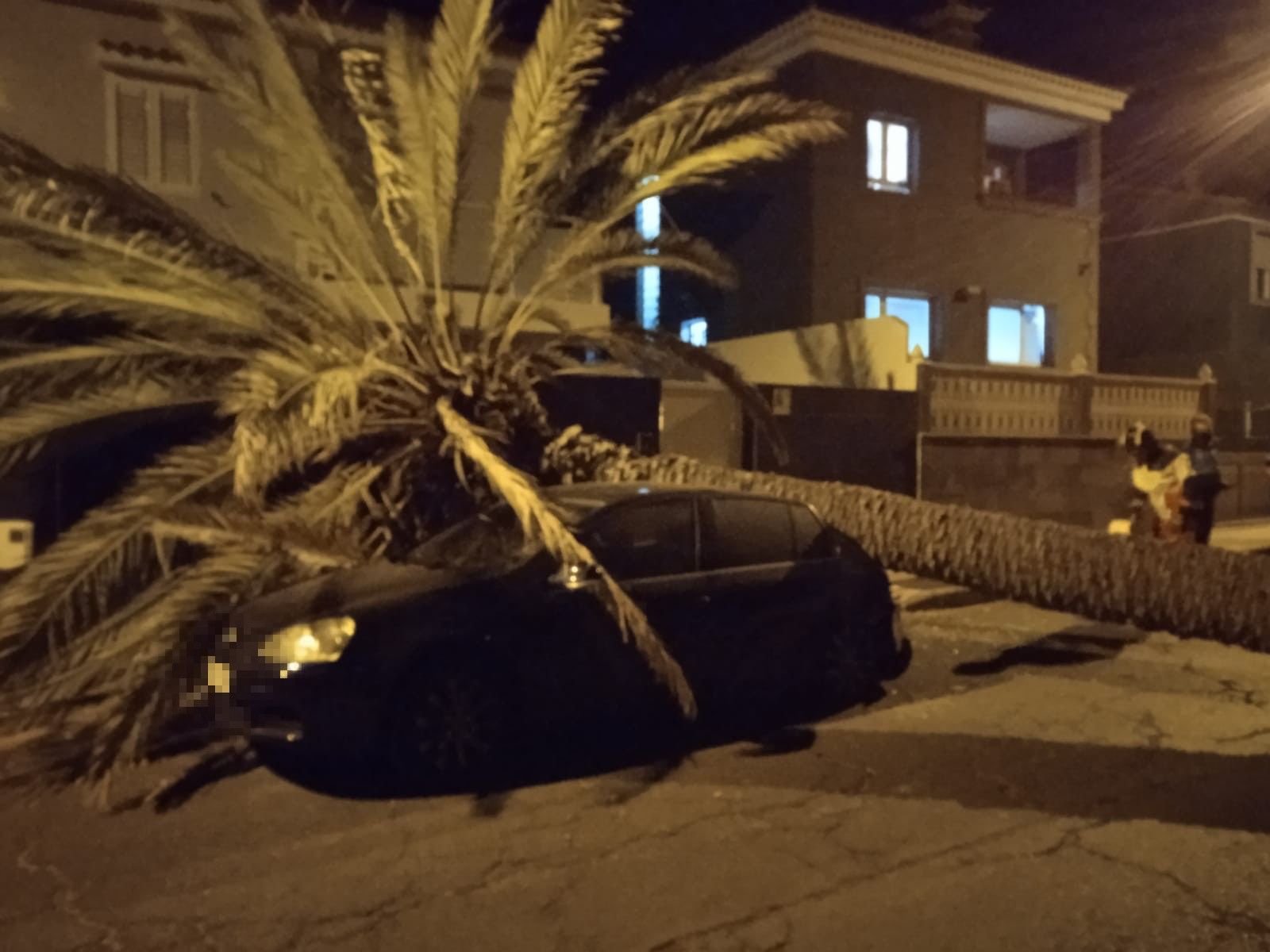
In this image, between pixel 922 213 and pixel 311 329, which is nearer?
pixel 311 329

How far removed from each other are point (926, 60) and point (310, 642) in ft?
48.1

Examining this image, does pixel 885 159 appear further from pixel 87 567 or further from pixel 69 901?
pixel 69 901

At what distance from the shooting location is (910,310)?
17.6 meters

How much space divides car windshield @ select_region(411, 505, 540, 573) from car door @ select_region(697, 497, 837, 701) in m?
1.11

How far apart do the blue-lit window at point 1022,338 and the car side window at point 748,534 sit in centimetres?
1304

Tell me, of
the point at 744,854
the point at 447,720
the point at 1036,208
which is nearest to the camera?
the point at 744,854

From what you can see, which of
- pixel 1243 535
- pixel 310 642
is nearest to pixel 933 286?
pixel 1243 535

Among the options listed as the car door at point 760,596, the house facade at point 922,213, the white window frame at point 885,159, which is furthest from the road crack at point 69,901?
the white window frame at point 885,159

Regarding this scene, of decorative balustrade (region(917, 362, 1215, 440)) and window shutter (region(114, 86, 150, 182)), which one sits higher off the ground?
window shutter (region(114, 86, 150, 182))

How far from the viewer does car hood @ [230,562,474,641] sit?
548 centimetres

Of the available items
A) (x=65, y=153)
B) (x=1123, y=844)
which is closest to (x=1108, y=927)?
(x=1123, y=844)

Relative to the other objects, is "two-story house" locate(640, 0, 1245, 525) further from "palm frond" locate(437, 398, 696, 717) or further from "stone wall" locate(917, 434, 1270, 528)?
"palm frond" locate(437, 398, 696, 717)

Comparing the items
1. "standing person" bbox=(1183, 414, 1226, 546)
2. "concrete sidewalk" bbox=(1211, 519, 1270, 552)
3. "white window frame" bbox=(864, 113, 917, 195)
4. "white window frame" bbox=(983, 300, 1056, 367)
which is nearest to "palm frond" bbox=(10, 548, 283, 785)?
"standing person" bbox=(1183, 414, 1226, 546)

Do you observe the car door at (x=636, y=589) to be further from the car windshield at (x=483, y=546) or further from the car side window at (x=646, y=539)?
the car windshield at (x=483, y=546)
